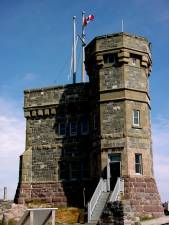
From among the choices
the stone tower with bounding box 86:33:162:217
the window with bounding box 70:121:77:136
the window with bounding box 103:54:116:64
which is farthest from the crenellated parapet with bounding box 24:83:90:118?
the window with bounding box 103:54:116:64

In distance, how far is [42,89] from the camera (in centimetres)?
3428

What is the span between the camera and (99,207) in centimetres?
2634

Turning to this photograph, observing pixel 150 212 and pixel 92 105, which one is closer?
pixel 150 212

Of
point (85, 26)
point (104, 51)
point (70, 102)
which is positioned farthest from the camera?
point (85, 26)

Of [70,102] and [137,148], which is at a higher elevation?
[70,102]

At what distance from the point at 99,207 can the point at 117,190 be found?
5.05 feet

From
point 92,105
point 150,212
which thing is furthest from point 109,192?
point 92,105

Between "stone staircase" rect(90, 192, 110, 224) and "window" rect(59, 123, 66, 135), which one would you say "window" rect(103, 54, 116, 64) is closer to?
"window" rect(59, 123, 66, 135)

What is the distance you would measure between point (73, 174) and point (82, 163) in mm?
1058

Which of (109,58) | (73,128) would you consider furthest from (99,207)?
(109,58)

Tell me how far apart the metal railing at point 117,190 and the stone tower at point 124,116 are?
38 centimetres

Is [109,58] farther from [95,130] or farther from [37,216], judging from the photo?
[37,216]

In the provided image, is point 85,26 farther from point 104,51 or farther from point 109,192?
point 109,192

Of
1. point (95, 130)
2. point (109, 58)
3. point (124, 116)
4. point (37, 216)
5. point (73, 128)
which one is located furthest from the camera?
point (73, 128)
